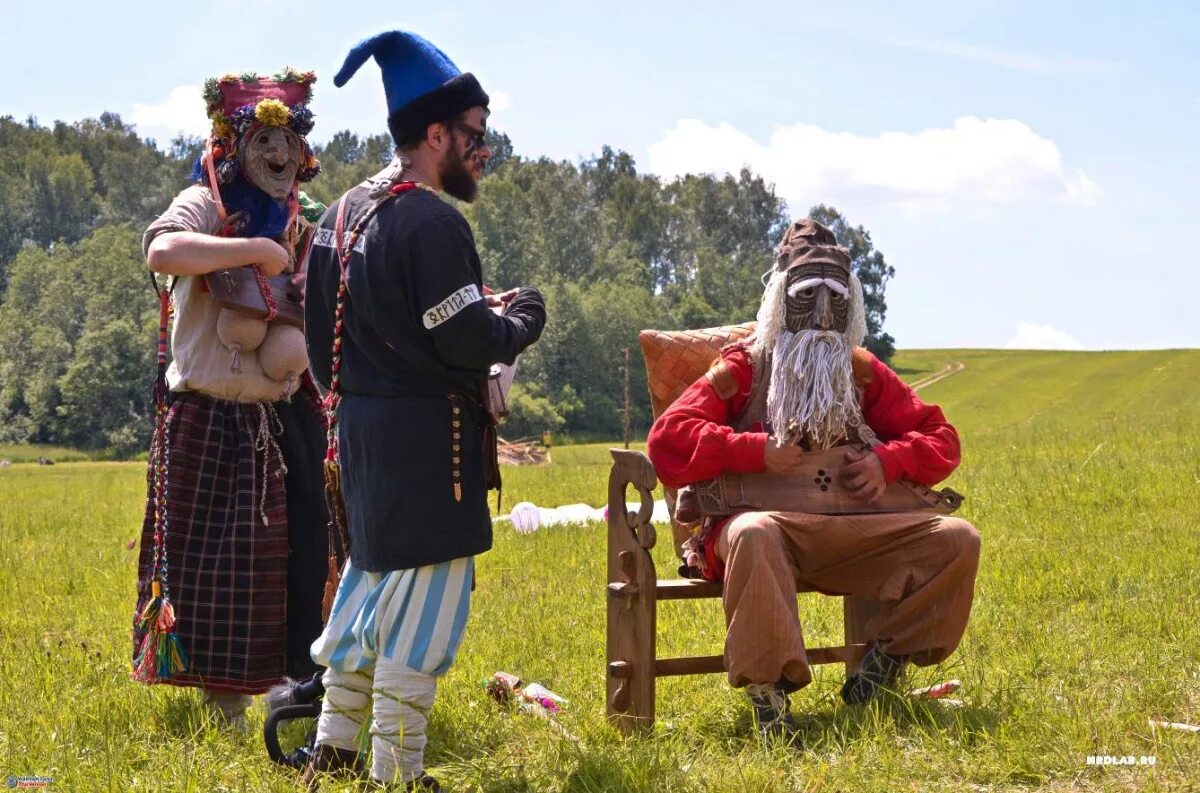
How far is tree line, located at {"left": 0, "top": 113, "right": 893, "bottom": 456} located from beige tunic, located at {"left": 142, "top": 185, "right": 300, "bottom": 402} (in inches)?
2377

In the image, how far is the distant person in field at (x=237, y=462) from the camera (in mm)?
4977

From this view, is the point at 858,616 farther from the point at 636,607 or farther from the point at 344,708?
the point at 344,708

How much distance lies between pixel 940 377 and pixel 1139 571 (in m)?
79.8

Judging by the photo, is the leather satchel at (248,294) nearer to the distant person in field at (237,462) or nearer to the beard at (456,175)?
the distant person in field at (237,462)

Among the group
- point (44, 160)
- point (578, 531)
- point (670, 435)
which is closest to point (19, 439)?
point (44, 160)

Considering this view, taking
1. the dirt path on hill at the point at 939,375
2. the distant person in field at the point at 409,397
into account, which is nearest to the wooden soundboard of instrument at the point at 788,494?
the distant person in field at the point at 409,397

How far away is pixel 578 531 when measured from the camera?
33.7 ft

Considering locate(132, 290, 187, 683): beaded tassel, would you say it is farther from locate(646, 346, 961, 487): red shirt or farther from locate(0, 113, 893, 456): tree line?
locate(0, 113, 893, 456): tree line

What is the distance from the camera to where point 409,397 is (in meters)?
3.90

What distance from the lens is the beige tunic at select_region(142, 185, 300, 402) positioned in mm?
4930

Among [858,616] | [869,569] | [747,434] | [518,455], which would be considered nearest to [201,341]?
[747,434]

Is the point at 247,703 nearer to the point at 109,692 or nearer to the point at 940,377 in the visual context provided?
the point at 109,692

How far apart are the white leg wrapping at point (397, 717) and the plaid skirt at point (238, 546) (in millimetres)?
1300

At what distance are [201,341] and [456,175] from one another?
57.8 inches
